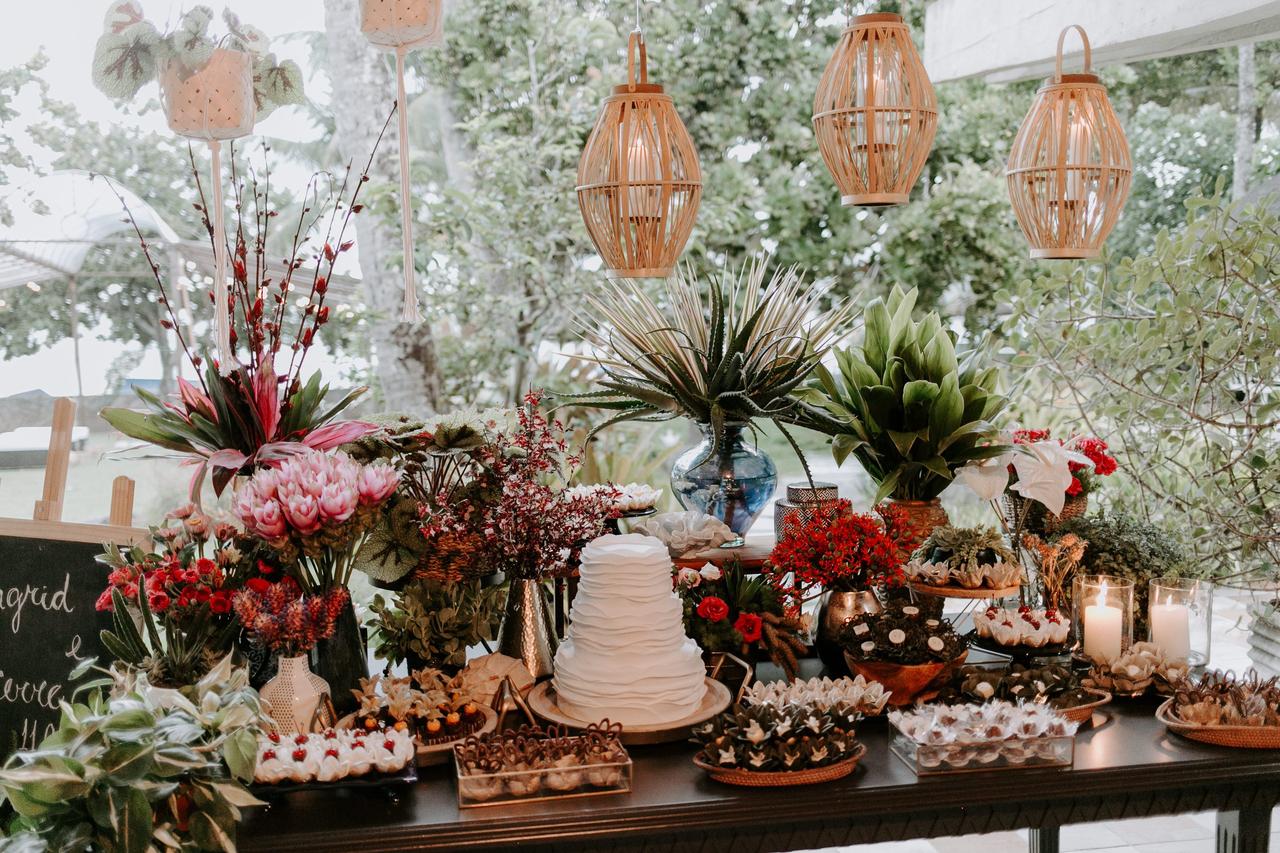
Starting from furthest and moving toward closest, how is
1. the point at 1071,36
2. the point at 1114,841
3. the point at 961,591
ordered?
the point at 1071,36 < the point at 1114,841 < the point at 961,591

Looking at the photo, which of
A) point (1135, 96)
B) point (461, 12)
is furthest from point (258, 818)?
point (1135, 96)

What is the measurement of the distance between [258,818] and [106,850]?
0.20m

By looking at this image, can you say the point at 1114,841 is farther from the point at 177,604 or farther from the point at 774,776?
the point at 177,604

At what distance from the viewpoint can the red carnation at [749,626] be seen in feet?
5.85

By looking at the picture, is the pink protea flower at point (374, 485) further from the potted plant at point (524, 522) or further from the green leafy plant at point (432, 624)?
the green leafy plant at point (432, 624)

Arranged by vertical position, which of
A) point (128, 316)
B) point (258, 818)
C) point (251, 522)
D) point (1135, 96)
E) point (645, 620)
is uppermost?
point (1135, 96)

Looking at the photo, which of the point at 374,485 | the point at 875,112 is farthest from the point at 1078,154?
the point at 374,485

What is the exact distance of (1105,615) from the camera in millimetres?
1835

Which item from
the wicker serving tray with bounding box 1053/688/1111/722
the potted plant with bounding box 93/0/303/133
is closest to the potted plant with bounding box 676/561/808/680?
the wicker serving tray with bounding box 1053/688/1111/722

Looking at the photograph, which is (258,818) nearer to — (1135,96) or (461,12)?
(461,12)

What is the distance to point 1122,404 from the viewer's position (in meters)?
3.14

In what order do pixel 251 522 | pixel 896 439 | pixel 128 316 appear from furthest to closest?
pixel 128 316 < pixel 896 439 < pixel 251 522

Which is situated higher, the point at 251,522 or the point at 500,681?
the point at 251,522

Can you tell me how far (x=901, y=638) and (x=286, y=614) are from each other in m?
0.88
